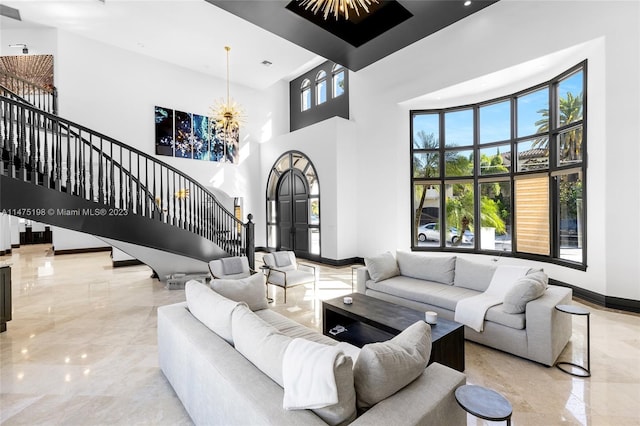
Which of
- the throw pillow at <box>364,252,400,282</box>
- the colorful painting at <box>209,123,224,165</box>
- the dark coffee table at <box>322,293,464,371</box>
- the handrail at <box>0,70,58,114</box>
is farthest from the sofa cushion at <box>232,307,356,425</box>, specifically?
the handrail at <box>0,70,58,114</box>

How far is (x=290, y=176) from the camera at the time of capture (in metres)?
9.34

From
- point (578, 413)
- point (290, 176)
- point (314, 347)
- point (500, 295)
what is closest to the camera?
point (314, 347)

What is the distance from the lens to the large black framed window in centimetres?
506

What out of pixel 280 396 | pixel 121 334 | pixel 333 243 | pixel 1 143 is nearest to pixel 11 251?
pixel 1 143

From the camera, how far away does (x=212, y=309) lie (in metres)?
2.14

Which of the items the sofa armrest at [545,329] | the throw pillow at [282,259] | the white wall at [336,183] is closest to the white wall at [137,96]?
the white wall at [336,183]

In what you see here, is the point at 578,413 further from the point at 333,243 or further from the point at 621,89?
the point at 333,243

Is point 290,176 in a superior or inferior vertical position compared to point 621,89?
inferior

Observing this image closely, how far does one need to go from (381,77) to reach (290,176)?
13.0 ft

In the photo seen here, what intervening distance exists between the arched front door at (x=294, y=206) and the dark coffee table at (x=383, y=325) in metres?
4.88

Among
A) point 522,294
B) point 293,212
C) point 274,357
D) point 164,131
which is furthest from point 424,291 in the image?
point 164,131

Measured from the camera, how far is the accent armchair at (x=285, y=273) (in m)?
4.80

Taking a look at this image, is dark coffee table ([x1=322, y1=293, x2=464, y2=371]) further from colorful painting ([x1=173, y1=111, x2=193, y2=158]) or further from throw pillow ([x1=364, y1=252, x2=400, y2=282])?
colorful painting ([x1=173, y1=111, x2=193, y2=158])

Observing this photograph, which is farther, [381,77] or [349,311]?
[381,77]
